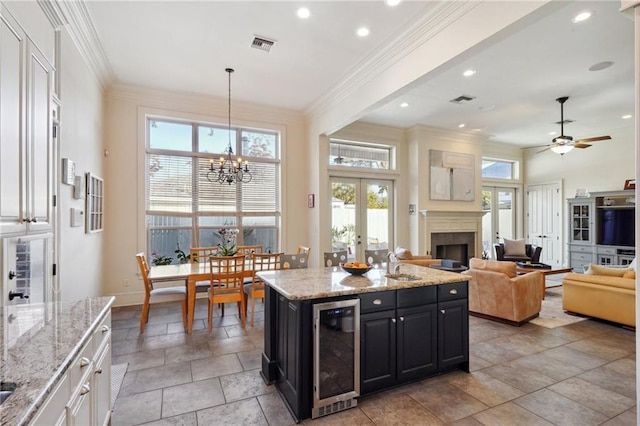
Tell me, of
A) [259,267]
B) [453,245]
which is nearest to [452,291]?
[259,267]

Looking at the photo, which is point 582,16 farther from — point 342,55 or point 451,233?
point 451,233

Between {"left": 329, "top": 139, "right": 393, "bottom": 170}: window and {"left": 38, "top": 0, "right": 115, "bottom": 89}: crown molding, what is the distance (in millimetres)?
4086

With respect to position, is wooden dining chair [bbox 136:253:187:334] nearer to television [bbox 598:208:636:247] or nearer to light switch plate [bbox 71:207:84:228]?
light switch plate [bbox 71:207:84:228]

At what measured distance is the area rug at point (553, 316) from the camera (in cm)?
428

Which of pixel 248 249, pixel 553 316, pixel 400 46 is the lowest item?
pixel 553 316

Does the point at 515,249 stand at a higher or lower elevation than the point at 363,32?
lower

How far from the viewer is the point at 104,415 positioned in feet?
6.04

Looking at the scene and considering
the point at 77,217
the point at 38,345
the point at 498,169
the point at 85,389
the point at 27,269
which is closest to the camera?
the point at 38,345

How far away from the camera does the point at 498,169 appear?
359 inches

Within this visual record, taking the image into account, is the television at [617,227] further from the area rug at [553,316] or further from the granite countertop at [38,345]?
the granite countertop at [38,345]

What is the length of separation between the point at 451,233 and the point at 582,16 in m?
4.97

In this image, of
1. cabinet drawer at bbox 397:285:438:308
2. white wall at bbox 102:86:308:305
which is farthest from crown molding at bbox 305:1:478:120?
cabinet drawer at bbox 397:285:438:308

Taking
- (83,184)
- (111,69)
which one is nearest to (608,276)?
(83,184)

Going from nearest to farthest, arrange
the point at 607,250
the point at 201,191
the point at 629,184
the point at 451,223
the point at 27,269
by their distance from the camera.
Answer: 1. the point at 27,269
2. the point at 201,191
3. the point at 629,184
4. the point at 607,250
5. the point at 451,223
